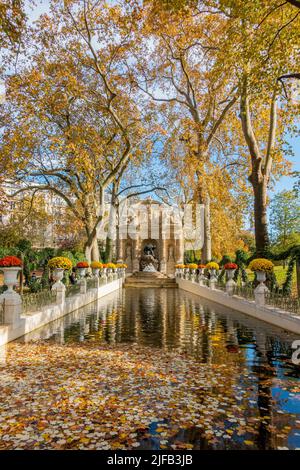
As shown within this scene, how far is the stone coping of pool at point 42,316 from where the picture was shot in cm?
861

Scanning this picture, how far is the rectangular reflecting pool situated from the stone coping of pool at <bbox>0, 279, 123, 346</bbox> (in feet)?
0.85

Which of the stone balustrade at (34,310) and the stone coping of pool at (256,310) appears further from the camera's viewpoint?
the stone coping of pool at (256,310)

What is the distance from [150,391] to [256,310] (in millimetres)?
8767

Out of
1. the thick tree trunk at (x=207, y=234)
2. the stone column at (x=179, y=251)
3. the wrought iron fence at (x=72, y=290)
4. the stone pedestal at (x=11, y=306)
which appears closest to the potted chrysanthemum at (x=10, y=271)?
the stone pedestal at (x=11, y=306)

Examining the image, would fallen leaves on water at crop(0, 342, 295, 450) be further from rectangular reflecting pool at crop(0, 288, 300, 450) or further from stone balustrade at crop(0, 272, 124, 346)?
stone balustrade at crop(0, 272, 124, 346)

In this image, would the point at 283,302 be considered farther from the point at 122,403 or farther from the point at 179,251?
the point at 179,251

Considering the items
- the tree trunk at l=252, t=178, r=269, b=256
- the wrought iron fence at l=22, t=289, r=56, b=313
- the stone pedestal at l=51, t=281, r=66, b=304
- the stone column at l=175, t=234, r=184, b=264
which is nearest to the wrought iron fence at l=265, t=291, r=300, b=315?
the tree trunk at l=252, t=178, r=269, b=256

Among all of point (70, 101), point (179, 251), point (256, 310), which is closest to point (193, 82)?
point (70, 101)

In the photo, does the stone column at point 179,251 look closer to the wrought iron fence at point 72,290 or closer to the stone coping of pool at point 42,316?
the stone coping of pool at point 42,316

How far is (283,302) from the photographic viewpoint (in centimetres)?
1196

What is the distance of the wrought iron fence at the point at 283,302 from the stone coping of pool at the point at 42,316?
303 inches
